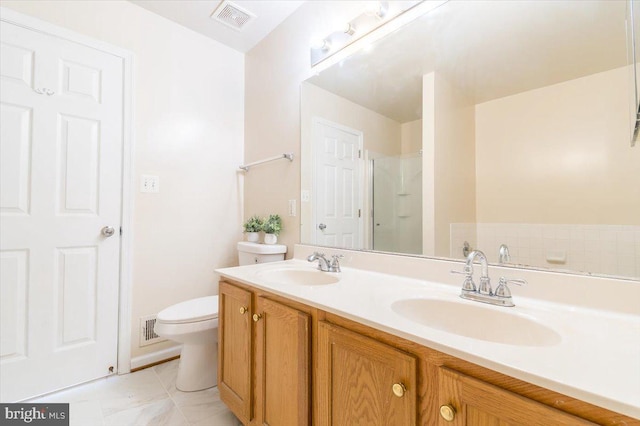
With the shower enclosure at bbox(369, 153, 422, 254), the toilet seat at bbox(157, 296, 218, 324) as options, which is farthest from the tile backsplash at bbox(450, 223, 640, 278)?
the toilet seat at bbox(157, 296, 218, 324)

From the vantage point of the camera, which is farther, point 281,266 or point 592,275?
point 281,266

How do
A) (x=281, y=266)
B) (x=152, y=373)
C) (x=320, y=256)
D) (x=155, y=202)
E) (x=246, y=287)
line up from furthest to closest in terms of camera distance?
(x=155, y=202) < (x=152, y=373) < (x=281, y=266) < (x=320, y=256) < (x=246, y=287)

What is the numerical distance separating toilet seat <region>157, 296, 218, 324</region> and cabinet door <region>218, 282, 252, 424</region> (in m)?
0.24

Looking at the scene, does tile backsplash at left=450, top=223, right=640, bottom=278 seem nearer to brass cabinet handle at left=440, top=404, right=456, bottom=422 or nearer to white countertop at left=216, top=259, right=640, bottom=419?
white countertop at left=216, top=259, right=640, bottom=419

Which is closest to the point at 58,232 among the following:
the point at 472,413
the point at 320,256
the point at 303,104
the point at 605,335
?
the point at 320,256

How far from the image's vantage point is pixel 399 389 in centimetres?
68

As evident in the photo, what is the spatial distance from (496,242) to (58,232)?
7.34 ft

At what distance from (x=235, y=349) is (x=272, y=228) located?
838 millimetres

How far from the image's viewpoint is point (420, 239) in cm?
125

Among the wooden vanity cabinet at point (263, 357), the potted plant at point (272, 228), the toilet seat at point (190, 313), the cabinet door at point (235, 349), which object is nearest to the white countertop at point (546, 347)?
the wooden vanity cabinet at point (263, 357)

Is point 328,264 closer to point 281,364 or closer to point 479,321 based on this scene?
point 281,364

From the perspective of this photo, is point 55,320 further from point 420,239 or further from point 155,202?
point 420,239

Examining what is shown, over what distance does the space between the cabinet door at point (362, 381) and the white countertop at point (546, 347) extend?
0.07m

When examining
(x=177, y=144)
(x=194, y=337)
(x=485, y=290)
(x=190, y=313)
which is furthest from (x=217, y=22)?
(x=485, y=290)
